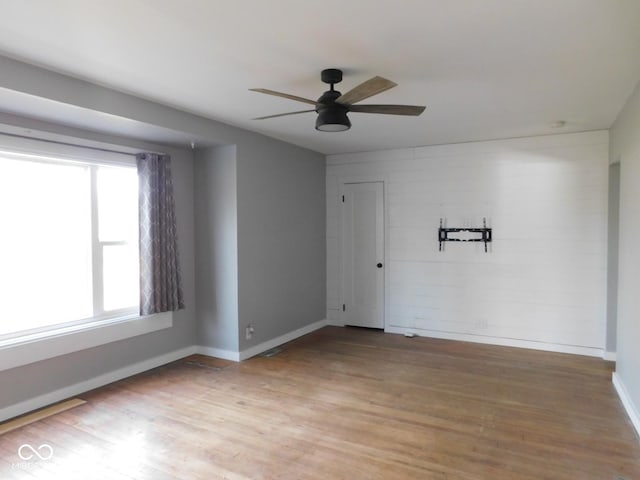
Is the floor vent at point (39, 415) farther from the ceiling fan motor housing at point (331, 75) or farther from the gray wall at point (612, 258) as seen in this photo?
the gray wall at point (612, 258)

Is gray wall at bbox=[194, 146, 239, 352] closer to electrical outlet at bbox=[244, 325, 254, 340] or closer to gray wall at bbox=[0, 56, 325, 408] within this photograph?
gray wall at bbox=[0, 56, 325, 408]

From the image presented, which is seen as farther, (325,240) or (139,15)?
(325,240)

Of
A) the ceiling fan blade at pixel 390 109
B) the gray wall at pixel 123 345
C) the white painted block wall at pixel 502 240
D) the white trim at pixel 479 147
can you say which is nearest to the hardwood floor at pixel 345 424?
the gray wall at pixel 123 345

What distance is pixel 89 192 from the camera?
3818mm

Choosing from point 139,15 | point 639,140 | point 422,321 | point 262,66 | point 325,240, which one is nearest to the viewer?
point 139,15

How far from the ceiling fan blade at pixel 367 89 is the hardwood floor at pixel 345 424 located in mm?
2266

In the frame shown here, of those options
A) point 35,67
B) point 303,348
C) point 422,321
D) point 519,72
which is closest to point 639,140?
point 519,72

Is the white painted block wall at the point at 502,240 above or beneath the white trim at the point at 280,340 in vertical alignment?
above

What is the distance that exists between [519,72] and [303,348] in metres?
3.64

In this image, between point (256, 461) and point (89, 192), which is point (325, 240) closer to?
point (89, 192)

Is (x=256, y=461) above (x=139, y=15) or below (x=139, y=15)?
below

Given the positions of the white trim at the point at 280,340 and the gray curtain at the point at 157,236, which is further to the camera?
the white trim at the point at 280,340

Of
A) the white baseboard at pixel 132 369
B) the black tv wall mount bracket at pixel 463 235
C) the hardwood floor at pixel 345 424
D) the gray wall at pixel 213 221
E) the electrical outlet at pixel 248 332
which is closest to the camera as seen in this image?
the hardwood floor at pixel 345 424

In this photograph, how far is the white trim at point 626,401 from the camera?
2936 mm
